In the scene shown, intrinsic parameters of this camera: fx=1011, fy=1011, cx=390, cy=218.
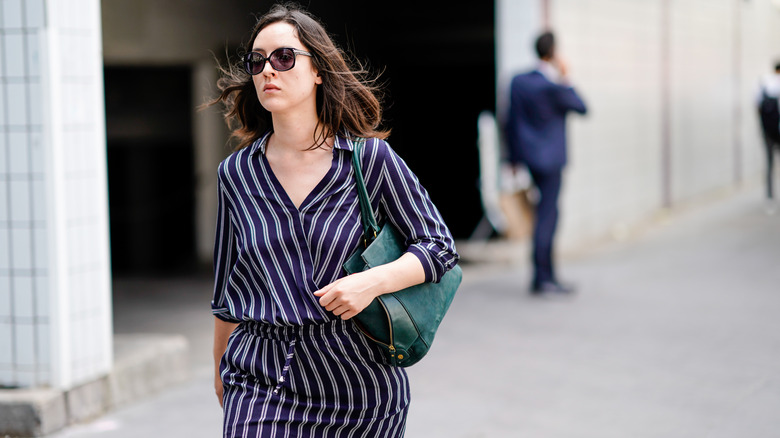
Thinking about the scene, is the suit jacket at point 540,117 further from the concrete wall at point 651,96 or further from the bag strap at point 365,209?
the bag strap at point 365,209

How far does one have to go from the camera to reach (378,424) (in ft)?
8.75

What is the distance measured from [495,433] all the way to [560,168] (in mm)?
3401

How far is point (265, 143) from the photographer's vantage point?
275 cm

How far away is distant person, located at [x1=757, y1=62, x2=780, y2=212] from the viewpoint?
489 inches

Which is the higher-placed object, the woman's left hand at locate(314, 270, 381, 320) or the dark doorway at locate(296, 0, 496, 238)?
the dark doorway at locate(296, 0, 496, 238)

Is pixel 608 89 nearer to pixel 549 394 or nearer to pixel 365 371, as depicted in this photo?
pixel 549 394

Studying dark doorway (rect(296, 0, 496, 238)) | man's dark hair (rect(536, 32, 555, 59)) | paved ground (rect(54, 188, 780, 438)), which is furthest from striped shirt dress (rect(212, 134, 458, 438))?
dark doorway (rect(296, 0, 496, 238))

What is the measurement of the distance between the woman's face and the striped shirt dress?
0.16 m

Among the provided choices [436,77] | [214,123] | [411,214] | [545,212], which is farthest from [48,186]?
[436,77]

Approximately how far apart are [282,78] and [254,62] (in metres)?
0.10

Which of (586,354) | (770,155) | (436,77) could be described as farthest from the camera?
(436,77)

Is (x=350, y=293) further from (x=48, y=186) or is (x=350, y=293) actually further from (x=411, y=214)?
(x=48, y=186)

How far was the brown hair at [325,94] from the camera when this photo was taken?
2.69 meters

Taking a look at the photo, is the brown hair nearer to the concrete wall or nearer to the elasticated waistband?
the elasticated waistband
